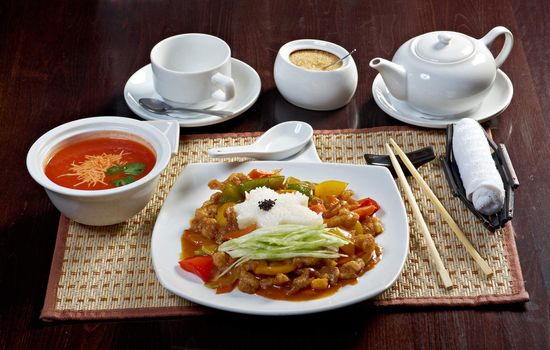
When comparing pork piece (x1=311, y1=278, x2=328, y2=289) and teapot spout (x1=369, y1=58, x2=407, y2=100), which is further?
teapot spout (x1=369, y1=58, x2=407, y2=100)

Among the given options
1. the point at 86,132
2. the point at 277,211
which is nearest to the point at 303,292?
the point at 277,211

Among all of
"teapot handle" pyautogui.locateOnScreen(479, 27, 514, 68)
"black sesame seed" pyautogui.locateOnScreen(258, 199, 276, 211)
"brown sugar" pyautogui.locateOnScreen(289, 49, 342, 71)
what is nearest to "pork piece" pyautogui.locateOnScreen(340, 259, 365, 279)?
"black sesame seed" pyautogui.locateOnScreen(258, 199, 276, 211)

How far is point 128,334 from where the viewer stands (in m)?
1.68

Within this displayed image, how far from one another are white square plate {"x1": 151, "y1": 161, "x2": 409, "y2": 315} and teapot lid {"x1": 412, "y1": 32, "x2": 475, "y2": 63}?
0.47m

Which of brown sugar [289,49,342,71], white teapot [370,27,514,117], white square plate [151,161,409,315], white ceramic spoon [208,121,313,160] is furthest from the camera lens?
brown sugar [289,49,342,71]

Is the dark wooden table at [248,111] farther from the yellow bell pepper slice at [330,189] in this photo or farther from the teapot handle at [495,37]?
the yellow bell pepper slice at [330,189]

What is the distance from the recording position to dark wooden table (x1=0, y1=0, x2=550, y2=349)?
1.67 m

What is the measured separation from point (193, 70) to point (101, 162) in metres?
0.63

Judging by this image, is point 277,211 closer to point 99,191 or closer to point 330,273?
point 330,273

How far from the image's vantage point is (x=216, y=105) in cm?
239

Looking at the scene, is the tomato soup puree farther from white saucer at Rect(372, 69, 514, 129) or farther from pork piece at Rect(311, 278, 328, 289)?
white saucer at Rect(372, 69, 514, 129)

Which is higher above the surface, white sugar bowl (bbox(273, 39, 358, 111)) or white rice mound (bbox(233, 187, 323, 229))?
white rice mound (bbox(233, 187, 323, 229))

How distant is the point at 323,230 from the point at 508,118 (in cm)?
91

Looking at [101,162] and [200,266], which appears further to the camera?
[101,162]
